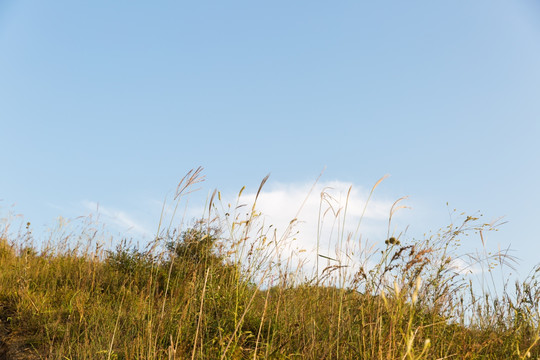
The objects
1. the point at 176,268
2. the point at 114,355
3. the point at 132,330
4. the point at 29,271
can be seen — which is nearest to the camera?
the point at 114,355

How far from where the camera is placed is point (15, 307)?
450 centimetres

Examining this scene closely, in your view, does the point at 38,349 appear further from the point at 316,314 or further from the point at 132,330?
the point at 316,314

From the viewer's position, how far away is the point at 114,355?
3113mm

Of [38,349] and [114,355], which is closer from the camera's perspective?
[114,355]

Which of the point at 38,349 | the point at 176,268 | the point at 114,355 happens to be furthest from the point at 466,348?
the point at 176,268

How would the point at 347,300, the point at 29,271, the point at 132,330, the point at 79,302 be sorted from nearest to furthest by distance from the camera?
the point at 347,300
the point at 132,330
the point at 79,302
the point at 29,271

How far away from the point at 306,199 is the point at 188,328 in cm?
134

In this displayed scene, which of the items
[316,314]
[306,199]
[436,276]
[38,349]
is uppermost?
[306,199]

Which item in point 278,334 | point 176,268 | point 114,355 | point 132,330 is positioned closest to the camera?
point 114,355

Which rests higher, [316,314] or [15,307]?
[316,314]

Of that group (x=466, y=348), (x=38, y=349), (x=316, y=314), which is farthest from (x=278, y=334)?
(x=38, y=349)

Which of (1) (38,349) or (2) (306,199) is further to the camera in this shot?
(1) (38,349)

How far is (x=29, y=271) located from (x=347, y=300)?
15.4 ft

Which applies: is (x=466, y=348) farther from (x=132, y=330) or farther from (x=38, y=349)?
(x=38, y=349)
